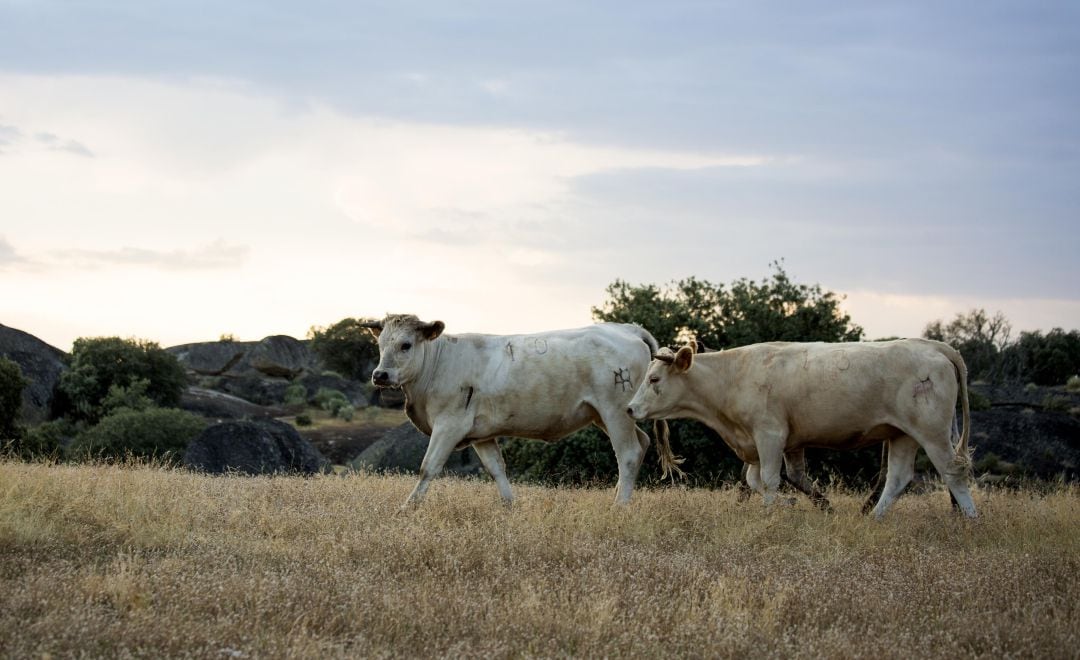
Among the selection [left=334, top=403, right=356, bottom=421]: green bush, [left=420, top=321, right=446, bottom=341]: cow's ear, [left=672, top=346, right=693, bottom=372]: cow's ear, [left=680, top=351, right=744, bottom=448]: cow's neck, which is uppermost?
[left=420, top=321, right=446, bottom=341]: cow's ear

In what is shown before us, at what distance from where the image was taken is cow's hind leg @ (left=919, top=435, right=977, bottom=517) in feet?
38.9

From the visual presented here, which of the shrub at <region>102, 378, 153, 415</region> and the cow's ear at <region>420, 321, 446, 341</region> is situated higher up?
the cow's ear at <region>420, 321, 446, 341</region>

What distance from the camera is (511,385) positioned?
42.2 ft

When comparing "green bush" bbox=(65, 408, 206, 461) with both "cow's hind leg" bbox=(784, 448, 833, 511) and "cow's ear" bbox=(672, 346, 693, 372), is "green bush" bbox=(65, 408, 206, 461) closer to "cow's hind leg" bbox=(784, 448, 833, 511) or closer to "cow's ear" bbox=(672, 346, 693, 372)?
"cow's ear" bbox=(672, 346, 693, 372)

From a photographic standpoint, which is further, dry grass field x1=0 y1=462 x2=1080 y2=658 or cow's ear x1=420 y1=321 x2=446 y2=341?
cow's ear x1=420 y1=321 x2=446 y2=341

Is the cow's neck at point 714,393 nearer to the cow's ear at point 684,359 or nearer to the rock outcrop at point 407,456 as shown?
the cow's ear at point 684,359

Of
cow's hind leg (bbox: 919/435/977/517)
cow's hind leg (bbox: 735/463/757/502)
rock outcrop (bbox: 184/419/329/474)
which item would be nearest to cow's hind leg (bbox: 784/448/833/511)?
cow's hind leg (bbox: 735/463/757/502)

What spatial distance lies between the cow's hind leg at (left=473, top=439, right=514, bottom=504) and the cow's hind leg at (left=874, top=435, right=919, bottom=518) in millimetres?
4183

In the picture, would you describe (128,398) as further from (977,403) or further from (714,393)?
(714,393)

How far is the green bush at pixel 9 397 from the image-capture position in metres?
31.9

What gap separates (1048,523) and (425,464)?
22.3 feet

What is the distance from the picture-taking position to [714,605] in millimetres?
7664

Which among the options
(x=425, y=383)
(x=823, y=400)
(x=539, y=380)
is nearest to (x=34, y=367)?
(x=425, y=383)

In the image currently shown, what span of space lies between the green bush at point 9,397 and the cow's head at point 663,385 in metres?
24.5
